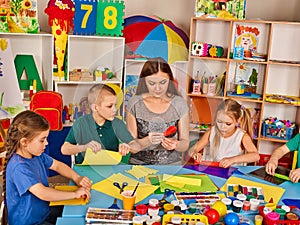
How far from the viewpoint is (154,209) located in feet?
5.06

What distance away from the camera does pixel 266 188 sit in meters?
1.87

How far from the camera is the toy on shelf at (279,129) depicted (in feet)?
11.2

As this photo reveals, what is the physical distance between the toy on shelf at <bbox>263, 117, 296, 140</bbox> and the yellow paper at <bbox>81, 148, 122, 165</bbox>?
1787 millimetres

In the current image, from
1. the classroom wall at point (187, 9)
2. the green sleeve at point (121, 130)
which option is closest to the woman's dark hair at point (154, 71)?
the green sleeve at point (121, 130)

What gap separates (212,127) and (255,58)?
169 centimetres

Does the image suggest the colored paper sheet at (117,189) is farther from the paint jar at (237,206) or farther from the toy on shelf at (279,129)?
the toy on shelf at (279,129)

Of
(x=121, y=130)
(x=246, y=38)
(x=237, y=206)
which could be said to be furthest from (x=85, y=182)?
(x=246, y=38)

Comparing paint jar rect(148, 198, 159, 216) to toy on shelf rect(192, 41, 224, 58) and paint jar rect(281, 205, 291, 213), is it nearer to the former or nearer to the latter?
paint jar rect(281, 205, 291, 213)

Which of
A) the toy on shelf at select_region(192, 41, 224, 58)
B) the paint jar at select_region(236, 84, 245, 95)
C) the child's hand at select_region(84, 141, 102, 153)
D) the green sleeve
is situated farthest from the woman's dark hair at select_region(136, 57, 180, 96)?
the paint jar at select_region(236, 84, 245, 95)

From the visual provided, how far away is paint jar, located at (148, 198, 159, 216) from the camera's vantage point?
1538mm

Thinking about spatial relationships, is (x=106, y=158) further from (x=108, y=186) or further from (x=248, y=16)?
(x=248, y=16)

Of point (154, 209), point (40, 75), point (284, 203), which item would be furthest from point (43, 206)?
point (40, 75)

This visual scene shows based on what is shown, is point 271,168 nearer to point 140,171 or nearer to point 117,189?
point 140,171

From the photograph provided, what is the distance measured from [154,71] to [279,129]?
2016 millimetres
